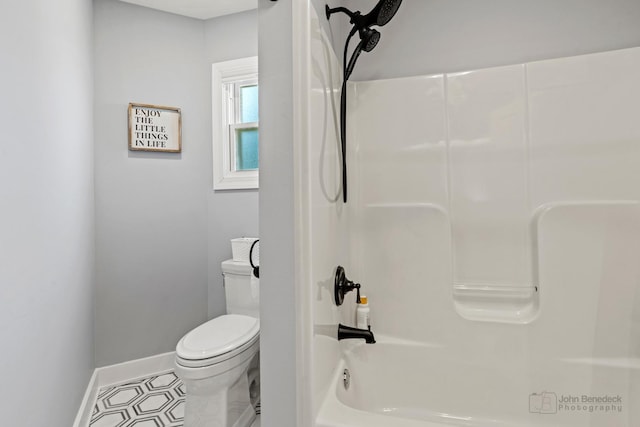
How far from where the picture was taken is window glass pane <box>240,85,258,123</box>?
2.52 m

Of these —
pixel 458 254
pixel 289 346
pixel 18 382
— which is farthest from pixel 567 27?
pixel 18 382

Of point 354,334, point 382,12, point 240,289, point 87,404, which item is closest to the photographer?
point 382,12

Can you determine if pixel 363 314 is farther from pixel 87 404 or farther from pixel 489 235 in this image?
pixel 87 404

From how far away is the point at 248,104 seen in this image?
2533 millimetres

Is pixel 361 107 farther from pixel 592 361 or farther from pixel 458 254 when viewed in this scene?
pixel 592 361

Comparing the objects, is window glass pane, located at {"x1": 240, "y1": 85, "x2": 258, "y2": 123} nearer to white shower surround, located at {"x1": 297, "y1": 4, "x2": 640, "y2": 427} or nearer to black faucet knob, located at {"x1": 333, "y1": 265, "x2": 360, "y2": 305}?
white shower surround, located at {"x1": 297, "y1": 4, "x2": 640, "y2": 427}

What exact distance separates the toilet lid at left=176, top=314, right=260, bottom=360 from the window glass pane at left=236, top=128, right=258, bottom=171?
1.13 metres

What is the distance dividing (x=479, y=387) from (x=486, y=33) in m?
1.53

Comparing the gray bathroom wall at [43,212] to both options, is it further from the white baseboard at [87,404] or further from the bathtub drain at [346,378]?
the bathtub drain at [346,378]

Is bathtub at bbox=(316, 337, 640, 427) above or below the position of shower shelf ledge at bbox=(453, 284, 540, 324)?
below

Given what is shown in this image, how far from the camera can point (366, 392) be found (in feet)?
4.60

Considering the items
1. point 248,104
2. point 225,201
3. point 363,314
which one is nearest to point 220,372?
point 363,314

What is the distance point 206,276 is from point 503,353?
2.02m

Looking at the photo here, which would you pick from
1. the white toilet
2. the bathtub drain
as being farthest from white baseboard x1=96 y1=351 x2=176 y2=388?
the bathtub drain
